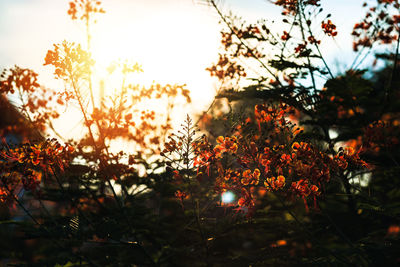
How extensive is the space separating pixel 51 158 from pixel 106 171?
783 millimetres

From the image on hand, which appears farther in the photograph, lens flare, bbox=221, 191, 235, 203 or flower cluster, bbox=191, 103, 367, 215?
lens flare, bbox=221, 191, 235, 203

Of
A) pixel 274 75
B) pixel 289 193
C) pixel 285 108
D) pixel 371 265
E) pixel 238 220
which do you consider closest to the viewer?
pixel 371 265

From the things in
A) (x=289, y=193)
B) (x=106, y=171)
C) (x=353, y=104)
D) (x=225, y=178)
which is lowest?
(x=289, y=193)

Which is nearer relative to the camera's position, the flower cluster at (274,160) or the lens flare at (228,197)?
the flower cluster at (274,160)

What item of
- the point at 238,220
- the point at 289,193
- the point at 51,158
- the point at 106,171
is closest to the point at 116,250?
the point at 106,171

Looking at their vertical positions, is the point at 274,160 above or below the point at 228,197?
above

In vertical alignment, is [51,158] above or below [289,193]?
above

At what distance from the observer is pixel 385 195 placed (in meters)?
4.89

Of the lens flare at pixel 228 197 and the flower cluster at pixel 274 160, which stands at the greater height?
the flower cluster at pixel 274 160

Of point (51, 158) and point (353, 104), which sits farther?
point (353, 104)

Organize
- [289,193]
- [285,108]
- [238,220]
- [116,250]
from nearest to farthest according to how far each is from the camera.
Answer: [289,193], [285,108], [238,220], [116,250]

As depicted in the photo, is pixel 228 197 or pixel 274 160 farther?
pixel 228 197

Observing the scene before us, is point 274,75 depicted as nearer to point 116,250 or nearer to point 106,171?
point 106,171

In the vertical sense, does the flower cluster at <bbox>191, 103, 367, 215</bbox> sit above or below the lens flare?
above
